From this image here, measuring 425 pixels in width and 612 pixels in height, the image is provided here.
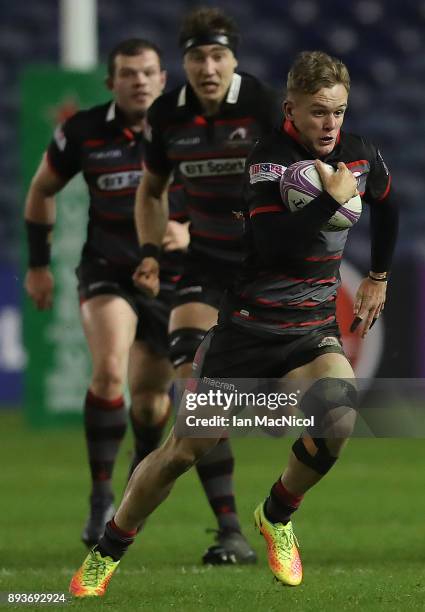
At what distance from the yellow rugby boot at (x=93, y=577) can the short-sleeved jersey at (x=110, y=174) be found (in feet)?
6.95

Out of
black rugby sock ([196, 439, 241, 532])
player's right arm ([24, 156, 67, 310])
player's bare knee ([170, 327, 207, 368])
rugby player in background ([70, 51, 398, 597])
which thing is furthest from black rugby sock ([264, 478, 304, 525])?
player's right arm ([24, 156, 67, 310])

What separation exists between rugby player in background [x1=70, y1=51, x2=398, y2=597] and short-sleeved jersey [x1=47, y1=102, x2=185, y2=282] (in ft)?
6.07

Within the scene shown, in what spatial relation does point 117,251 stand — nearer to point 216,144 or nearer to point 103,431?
point 103,431

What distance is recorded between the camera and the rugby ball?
175 inches

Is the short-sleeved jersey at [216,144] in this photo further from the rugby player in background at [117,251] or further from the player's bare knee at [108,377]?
the player's bare knee at [108,377]

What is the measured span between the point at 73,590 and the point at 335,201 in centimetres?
151

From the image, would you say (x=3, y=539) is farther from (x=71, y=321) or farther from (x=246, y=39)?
(x=246, y=39)

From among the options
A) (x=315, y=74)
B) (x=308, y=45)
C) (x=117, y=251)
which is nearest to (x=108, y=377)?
(x=117, y=251)

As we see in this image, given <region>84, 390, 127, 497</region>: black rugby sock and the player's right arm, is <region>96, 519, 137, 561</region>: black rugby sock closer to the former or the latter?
<region>84, 390, 127, 497</region>: black rugby sock

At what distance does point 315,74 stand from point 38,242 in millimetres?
2595

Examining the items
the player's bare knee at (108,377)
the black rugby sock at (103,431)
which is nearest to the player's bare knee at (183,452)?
the player's bare knee at (108,377)

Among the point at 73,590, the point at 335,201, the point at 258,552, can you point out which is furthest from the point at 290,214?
the point at 258,552

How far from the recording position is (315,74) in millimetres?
4492

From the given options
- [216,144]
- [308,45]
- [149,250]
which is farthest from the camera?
[308,45]
